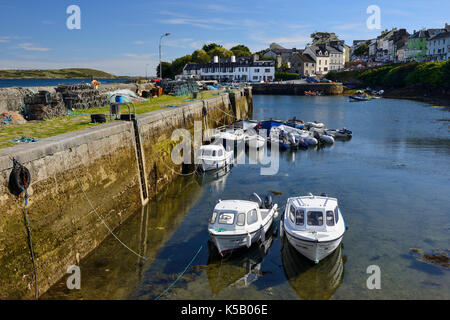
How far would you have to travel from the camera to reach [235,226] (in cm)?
1362

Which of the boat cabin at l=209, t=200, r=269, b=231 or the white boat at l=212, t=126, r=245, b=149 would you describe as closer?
the boat cabin at l=209, t=200, r=269, b=231

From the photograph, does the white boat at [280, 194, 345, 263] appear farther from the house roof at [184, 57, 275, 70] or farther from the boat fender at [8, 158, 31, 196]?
the house roof at [184, 57, 275, 70]

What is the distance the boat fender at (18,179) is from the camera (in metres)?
9.99

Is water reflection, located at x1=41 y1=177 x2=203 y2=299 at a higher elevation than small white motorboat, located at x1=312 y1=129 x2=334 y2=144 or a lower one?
lower

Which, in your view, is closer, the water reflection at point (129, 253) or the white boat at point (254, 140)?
the water reflection at point (129, 253)

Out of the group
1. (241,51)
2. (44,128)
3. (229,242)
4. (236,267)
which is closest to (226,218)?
(229,242)

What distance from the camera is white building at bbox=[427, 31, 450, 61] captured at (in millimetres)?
Answer: 102750

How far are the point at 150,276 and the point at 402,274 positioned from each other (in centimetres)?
899

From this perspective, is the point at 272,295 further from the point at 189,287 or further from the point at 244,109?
the point at 244,109

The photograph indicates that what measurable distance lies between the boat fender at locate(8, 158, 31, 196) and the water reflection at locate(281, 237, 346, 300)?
29.9 ft

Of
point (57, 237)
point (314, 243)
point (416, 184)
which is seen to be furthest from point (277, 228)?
point (416, 184)

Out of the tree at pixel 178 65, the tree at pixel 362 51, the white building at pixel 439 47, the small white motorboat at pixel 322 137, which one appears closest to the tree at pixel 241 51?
the tree at pixel 178 65

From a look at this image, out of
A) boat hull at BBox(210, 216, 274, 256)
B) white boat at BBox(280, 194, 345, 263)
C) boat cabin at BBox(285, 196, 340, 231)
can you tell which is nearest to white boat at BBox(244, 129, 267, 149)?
white boat at BBox(280, 194, 345, 263)

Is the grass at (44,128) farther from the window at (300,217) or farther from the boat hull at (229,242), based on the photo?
the window at (300,217)
